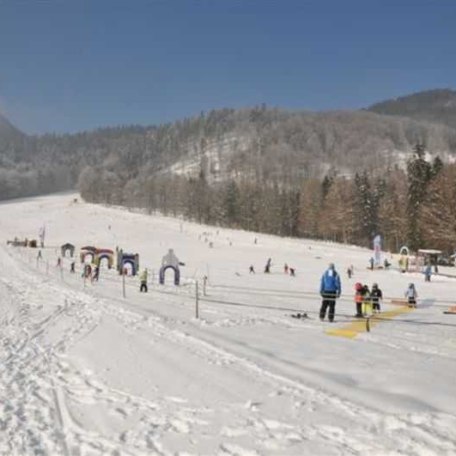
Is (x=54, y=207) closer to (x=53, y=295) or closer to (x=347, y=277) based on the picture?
(x=347, y=277)

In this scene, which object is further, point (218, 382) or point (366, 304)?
point (366, 304)

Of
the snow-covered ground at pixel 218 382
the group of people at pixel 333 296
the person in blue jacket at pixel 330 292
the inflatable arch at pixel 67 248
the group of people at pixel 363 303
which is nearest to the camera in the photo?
the snow-covered ground at pixel 218 382

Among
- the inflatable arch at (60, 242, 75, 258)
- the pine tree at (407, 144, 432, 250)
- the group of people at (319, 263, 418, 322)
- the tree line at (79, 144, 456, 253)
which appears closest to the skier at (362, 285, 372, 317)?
the group of people at (319, 263, 418, 322)

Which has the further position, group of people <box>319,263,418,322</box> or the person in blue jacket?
group of people <box>319,263,418,322</box>

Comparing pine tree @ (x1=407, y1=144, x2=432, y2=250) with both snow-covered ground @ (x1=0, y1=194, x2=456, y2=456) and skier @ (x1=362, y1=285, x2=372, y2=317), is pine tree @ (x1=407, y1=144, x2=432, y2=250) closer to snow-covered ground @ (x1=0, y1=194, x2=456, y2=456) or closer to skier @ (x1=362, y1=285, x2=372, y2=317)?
snow-covered ground @ (x1=0, y1=194, x2=456, y2=456)

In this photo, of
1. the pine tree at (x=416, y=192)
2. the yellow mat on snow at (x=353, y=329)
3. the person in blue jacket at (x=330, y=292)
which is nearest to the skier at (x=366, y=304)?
the yellow mat on snow at (x=353, y=329)

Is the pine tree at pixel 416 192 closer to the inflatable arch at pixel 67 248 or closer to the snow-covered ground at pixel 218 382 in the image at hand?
the inflatable arch at pixel 67 248

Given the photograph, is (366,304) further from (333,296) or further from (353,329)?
(353,329)

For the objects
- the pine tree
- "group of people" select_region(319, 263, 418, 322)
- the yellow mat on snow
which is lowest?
the yellow mat on snow

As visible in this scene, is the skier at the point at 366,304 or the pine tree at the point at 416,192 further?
the pine tree at the point at 416,192

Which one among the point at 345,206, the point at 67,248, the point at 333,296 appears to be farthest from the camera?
the point at 345,206

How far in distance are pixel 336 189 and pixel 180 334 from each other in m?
85.9

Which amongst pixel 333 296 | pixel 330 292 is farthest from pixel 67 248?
pixel 333 296

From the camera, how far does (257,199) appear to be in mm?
116812
